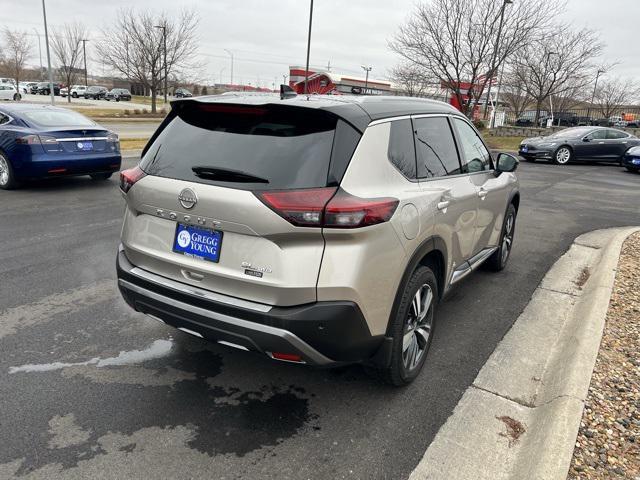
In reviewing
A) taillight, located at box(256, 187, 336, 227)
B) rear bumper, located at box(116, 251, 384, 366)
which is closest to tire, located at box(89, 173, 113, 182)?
rear bumper, located at box(116, 251, 384, 366)

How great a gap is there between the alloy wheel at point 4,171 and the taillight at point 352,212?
8.14m

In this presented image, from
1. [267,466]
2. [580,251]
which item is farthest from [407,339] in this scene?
[580,251]

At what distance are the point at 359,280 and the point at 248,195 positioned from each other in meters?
0.72

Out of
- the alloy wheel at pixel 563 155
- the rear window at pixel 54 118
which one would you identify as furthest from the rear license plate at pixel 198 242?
the alloy wheel at pixel 563 155

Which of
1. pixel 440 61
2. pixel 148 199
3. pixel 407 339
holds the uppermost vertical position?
pixel 440 61

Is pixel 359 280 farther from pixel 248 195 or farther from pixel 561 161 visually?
pixel 561 161

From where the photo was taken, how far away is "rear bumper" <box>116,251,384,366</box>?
2.52m

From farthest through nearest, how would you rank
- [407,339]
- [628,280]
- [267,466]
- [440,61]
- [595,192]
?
[440,61]
[595,192]
[628,280]
[407,339]
[267,466]

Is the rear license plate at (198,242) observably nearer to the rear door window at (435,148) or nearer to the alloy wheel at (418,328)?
the alloy wheel at (418,328)

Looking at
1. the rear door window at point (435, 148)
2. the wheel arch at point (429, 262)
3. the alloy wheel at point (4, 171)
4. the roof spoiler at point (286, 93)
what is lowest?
the alloy wheel at point (4, 171)

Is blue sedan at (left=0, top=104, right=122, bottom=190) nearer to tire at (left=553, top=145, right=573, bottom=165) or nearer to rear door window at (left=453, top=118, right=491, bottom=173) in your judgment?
rear door window at (left=453, top=118, right=491, bottom=173)

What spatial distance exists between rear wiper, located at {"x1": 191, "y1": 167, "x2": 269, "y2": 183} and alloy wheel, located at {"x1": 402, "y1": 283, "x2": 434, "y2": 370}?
1.25 m

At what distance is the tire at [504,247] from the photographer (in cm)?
539

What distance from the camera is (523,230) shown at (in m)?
7.96
